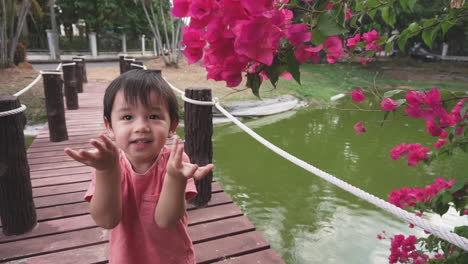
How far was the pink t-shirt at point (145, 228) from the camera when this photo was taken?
3.80 ft

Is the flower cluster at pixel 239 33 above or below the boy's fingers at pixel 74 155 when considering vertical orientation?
above

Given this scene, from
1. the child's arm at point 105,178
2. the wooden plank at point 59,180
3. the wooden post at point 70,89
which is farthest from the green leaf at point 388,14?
the wooden post at point 70,89

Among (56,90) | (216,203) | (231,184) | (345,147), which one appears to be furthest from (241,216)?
(345,147)

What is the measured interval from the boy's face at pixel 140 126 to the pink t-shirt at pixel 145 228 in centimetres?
7

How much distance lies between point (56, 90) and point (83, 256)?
264 cm

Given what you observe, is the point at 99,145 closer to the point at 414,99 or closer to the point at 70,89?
the point at 414,99

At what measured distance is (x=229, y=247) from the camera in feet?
6.73

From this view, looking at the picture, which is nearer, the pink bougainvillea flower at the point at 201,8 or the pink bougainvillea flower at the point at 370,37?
the pink bougainvillea flower at the point at 201,8

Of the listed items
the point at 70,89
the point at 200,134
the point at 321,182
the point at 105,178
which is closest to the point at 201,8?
the point at 105,178

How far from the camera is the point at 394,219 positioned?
3834 millimetres

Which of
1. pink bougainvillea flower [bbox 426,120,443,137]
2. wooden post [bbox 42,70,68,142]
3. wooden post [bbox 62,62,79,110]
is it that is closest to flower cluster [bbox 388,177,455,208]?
pink bougainvillea flower [bbox 426,120,443,137]

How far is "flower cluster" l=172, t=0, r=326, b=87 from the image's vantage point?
71 cm

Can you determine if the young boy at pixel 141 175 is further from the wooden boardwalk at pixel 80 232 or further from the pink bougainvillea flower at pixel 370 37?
the pink bougainvillea flower at pixel 370 37

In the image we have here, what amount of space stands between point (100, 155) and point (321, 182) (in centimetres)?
414
